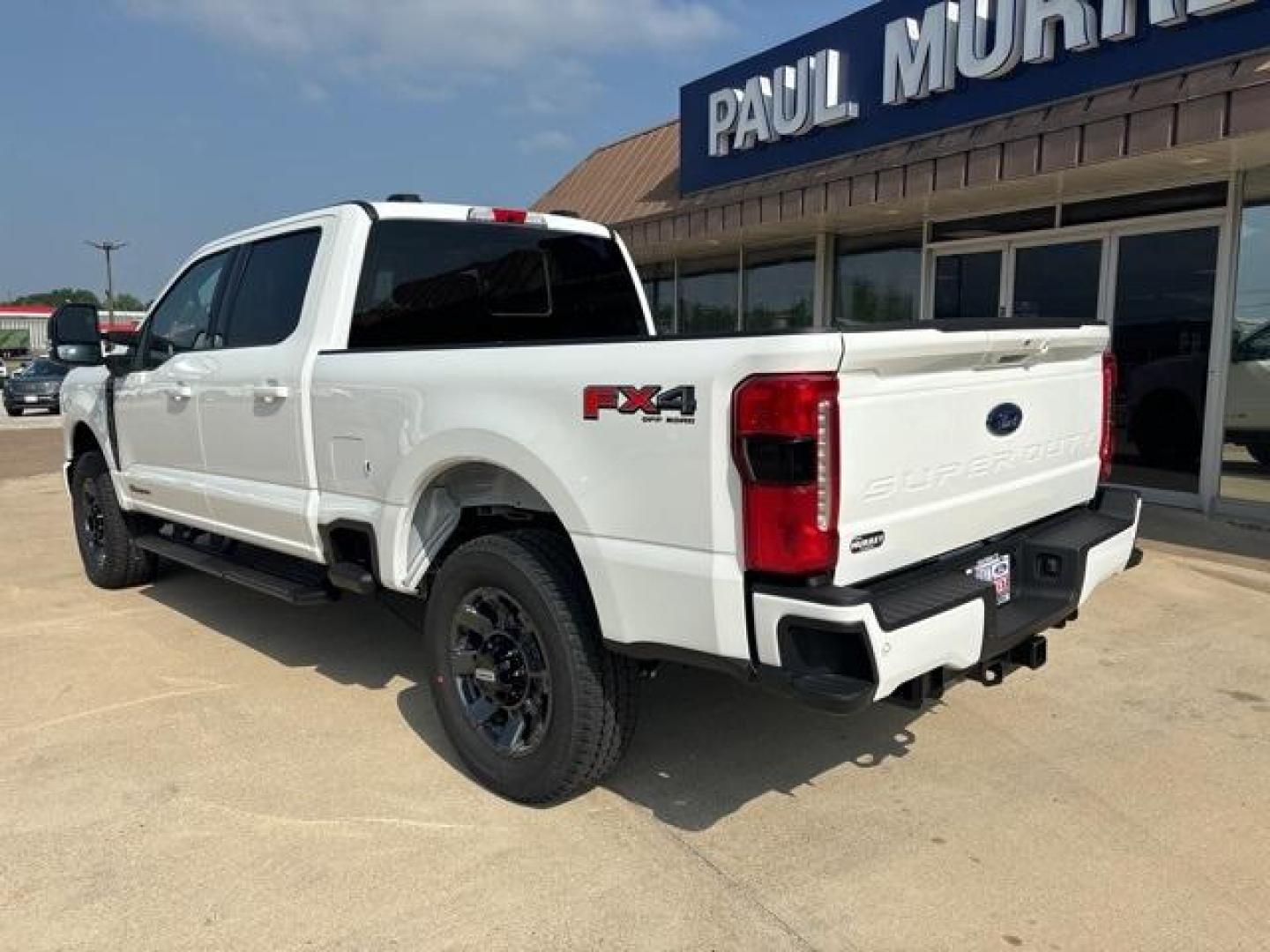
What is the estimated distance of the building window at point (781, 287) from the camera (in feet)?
39.5

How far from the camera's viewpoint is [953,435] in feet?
9.70

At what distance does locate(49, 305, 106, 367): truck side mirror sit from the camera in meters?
5.72

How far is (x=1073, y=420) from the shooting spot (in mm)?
3686

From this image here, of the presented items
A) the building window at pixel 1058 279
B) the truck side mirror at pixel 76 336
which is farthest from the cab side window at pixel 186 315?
the building window at pixel 1058 279

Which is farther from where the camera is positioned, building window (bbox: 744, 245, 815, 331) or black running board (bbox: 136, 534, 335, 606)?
building window (bbox: 744, 245, 815, 331)

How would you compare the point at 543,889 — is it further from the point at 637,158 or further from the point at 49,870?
the point at 637,158

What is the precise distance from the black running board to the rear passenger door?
0.15m

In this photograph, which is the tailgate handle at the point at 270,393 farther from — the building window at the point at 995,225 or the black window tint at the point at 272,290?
the building window at the point at 995,225

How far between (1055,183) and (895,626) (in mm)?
6965

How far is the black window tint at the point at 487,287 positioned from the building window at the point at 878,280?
609 cm

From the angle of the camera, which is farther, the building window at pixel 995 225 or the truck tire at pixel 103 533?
the building window at pixel 995 225

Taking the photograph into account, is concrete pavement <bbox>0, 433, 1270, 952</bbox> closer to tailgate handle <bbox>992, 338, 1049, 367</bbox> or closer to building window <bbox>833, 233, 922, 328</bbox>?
tailgate handle <bbox>992, 338, 1049, 367</bbox>

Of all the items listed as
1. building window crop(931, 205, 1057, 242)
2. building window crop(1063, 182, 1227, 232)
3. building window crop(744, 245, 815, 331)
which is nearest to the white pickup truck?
building window crop(1063, 182, 1227, 232)

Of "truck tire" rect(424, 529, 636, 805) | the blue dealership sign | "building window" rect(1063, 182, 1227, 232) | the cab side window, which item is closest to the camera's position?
"truck tire" rect(424, 529, 636, 805)
